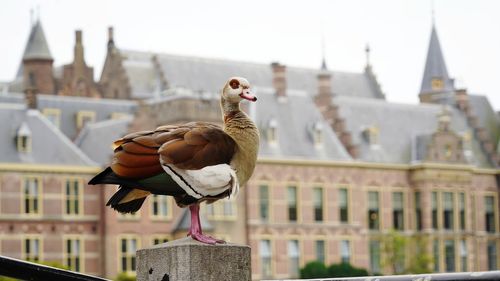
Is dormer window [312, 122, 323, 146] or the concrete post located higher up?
dormer window [312, 122, 323, 146]

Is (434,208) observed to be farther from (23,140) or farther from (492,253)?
(23,140)

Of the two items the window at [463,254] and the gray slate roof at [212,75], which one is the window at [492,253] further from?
the gray slate roof at [212,75]

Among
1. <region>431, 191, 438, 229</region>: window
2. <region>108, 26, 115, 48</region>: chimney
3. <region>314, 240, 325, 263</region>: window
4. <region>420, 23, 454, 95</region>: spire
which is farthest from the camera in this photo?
<region>420, 23, 454, 95</region>: spire

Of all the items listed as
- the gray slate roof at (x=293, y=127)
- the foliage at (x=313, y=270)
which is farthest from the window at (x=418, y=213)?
the foliage at (x=313, y=270)

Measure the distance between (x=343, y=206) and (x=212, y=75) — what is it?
29.2ft

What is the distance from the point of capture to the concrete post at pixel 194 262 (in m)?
6.21

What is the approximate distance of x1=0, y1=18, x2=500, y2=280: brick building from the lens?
59219 mm

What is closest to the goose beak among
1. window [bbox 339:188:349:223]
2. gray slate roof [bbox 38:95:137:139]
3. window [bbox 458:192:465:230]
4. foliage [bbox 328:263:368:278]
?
foliage [bbox 328:263:368:278]

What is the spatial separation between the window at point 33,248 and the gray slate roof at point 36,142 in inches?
118

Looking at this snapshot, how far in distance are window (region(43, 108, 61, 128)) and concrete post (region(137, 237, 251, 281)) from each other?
2301 inches

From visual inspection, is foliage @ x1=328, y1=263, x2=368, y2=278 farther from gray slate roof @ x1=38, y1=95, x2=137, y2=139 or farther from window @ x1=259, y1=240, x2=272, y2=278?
gray slate roof @ x1=38, y1=95, x2=137, y2=139

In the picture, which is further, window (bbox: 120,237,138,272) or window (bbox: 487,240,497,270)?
window (bbox: 487,240,497,270)

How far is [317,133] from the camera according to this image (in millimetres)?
65500

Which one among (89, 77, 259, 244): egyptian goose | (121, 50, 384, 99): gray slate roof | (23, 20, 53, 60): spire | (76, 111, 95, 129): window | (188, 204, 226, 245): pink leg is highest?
(23, 20, 53, 60): spire
